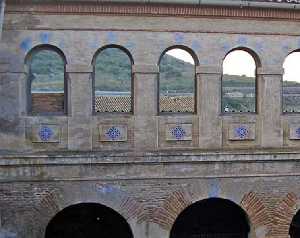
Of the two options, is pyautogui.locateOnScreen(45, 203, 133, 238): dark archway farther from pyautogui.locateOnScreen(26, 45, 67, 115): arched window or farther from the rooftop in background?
the rooftop in background

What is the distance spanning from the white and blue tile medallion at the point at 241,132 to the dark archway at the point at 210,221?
1.77 meters

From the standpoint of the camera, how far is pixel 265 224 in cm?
1261

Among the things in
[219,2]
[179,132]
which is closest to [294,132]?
[179,132]

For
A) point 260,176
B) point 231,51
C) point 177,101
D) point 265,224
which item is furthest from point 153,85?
point 177,101

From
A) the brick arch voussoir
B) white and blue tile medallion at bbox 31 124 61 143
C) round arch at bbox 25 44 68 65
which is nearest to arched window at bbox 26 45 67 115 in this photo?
round arch at bbox 25 44 68 65

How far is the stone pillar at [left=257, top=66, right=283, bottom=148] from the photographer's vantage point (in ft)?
41.8

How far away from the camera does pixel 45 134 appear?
1190cm

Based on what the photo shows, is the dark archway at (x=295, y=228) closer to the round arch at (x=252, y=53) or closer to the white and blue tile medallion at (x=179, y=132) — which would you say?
the white and blue tile medallion at (x=179, y=132)

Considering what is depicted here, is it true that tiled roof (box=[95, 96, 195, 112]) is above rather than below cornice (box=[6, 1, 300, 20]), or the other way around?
below

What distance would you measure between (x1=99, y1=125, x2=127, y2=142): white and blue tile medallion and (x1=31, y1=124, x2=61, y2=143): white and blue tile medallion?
3.08ft

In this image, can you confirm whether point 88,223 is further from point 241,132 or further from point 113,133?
point 241,132

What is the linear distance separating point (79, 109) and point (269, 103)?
14.2 feet

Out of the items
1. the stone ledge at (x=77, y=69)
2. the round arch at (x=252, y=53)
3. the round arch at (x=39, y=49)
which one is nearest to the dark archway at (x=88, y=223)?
the stone ledge at (x=77, y=69)

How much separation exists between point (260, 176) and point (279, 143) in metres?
0.94
